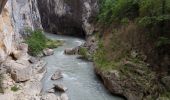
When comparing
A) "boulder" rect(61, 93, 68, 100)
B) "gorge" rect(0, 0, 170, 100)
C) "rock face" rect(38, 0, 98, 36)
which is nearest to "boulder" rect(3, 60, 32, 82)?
"gorge" rect(0, 0, 170, 100)

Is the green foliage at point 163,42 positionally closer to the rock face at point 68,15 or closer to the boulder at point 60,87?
the boulder at point 60,87

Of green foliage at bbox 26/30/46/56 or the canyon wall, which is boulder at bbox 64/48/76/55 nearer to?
green foliage at bbox 26/30/46/56

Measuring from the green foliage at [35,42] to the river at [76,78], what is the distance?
1.12 m

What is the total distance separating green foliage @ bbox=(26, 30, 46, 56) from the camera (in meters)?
29.3

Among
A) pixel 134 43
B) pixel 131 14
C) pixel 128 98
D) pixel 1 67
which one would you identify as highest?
pixel 131 14

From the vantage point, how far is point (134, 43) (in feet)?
75.4

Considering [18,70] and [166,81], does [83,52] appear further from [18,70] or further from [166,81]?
[166,81]

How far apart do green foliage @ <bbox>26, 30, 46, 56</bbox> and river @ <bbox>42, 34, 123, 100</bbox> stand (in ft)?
3.67

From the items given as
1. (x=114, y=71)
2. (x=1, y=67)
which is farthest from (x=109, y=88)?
(x=1, y=67)

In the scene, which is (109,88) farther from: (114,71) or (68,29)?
(68,29)

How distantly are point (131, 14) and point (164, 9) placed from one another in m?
5.58

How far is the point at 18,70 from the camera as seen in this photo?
22125 mm

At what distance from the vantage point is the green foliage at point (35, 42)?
2927 centimetres

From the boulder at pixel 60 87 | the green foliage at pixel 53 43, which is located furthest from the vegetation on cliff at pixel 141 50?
the green foliage at pixel 53 43
